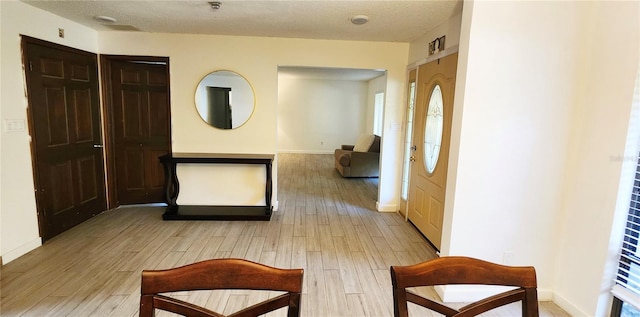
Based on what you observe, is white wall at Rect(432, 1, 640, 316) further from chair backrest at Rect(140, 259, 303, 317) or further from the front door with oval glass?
chair backrest at Rect(140, 259, 303, 317)

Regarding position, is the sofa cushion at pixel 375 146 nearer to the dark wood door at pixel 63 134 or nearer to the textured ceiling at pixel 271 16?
the textured ceiling at pixel 271 16

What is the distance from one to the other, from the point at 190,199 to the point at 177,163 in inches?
22.0

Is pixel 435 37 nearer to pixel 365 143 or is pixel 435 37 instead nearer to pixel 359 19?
→ pixel 359 19

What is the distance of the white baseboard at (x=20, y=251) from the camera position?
2.79m

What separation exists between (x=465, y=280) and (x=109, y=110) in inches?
179

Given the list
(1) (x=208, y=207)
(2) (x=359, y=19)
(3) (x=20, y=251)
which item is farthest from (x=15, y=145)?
(2) (x=359, y=19)

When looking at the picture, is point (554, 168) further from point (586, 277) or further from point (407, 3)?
point (407, 3)

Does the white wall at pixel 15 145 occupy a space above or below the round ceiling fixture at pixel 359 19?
below

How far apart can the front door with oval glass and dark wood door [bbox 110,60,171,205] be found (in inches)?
126

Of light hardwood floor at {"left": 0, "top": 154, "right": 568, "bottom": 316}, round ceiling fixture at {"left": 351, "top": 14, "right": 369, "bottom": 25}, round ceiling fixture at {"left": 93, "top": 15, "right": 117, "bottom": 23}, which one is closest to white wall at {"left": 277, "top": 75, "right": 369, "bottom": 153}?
light hardwood floor at {"left": 0, "top": 154, "right": 568, "bottom": 316}

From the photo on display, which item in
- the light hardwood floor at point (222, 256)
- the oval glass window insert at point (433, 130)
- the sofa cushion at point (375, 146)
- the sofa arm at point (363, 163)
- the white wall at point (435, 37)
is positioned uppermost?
the white wall at point (435, 37)

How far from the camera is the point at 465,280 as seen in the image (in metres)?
1.10

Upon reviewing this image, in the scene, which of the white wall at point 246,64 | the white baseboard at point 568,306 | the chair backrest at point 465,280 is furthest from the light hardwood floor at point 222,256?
the chair backrest at point 465,280

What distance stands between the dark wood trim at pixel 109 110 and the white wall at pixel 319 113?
562 centimetres
